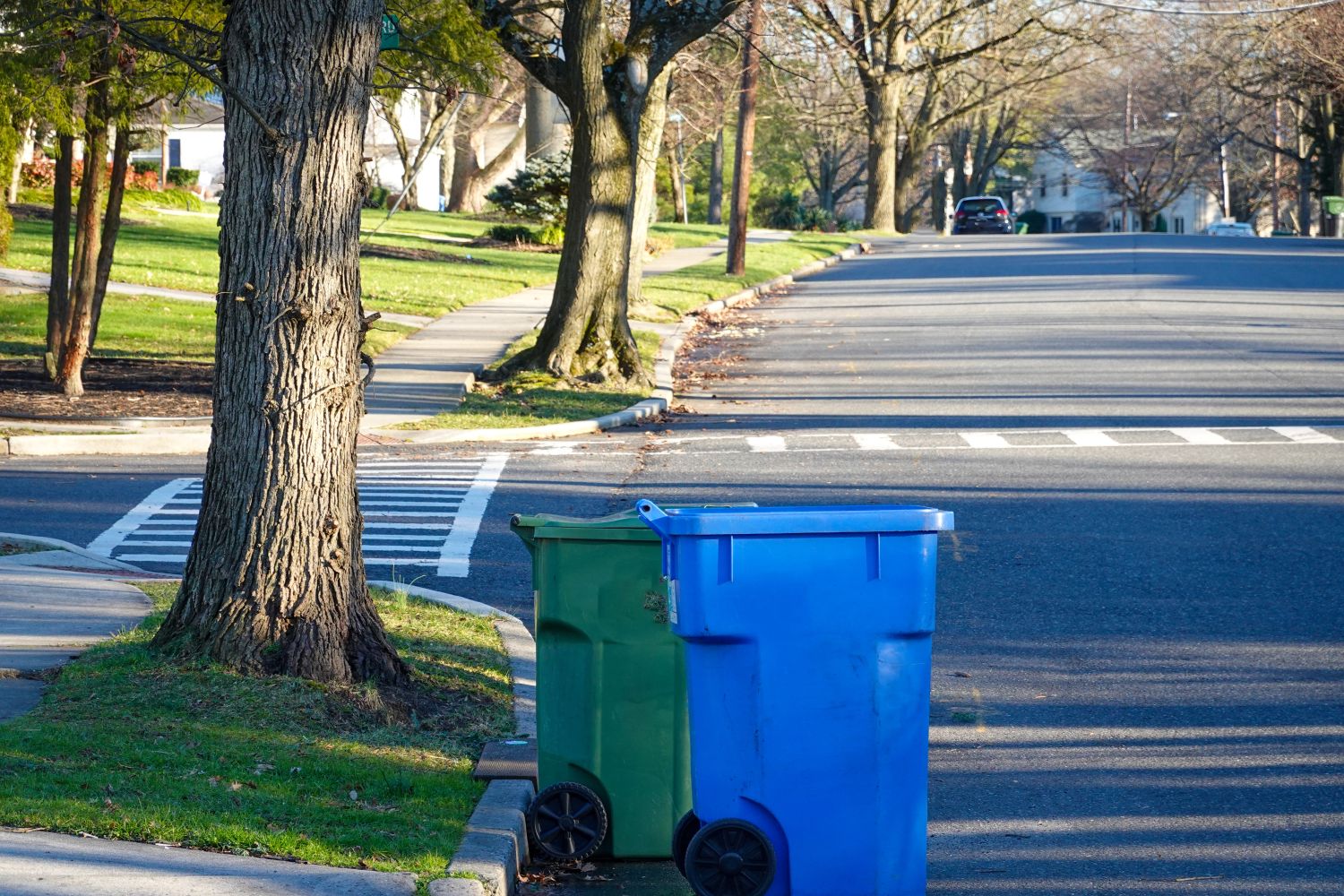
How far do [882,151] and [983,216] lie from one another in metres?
6.41

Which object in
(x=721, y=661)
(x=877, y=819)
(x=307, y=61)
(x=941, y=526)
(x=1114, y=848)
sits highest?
(x=307, y=61)

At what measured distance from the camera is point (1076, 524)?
10.1 meters

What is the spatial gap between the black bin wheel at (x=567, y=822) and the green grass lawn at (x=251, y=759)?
0.26 meters

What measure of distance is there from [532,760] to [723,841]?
49.7 inches

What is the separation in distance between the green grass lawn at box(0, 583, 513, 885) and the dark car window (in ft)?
166

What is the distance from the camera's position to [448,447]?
14.0 metres

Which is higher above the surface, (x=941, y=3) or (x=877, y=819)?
(x=941, y=3)

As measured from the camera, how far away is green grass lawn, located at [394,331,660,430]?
48.5 feet

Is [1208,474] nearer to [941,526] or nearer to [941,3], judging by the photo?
[941,526]

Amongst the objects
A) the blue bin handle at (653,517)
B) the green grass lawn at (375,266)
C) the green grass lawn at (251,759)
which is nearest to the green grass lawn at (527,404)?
the green grass lawn at (375,266)

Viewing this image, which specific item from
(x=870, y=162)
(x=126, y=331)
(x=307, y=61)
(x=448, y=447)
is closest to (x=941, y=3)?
(x=870, y=162)

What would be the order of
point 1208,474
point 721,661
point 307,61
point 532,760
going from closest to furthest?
1. point 721,661
2. point 532,760
3. point 307,61
4. point 1208,474

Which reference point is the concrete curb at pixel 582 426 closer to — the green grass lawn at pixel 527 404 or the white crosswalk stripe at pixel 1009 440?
the green grass lawn at pixel 527 404

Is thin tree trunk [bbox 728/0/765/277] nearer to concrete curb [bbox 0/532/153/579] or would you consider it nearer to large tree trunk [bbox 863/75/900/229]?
concrete curb [bbox 0/532/153/579]
